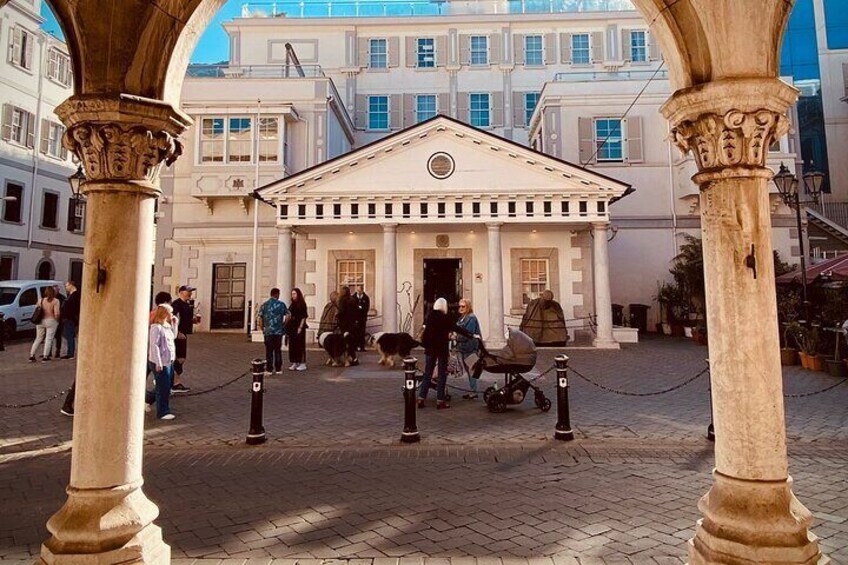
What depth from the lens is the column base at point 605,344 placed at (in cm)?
1626

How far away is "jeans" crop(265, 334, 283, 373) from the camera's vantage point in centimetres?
1148

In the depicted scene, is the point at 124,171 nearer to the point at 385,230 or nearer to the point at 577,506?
the point at 577,506

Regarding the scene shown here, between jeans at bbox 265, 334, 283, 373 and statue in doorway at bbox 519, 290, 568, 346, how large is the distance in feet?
27.8

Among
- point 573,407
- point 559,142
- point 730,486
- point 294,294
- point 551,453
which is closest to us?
point 730,486

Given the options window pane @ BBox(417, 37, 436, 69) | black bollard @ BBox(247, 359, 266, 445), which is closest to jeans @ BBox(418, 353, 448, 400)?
black bollard @ BBox(247, 359, 266, 445)

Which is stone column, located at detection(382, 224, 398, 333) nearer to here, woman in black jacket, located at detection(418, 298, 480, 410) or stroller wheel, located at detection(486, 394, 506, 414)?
woman in black jacket, located at detection(418, 298, 480, 410)

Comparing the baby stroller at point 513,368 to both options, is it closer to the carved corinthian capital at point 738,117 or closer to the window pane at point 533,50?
the carved corinthian capital at point 738,117

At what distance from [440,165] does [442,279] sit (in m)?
4.37

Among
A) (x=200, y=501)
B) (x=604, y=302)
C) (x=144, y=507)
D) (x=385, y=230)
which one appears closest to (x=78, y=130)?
(x=144, y=507)

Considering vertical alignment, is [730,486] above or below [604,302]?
below

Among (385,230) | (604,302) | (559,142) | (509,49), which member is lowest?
(604,302)

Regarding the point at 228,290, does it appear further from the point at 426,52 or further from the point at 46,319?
the point at 426,52

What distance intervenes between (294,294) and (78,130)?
30.3ft

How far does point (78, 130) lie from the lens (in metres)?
3.29
